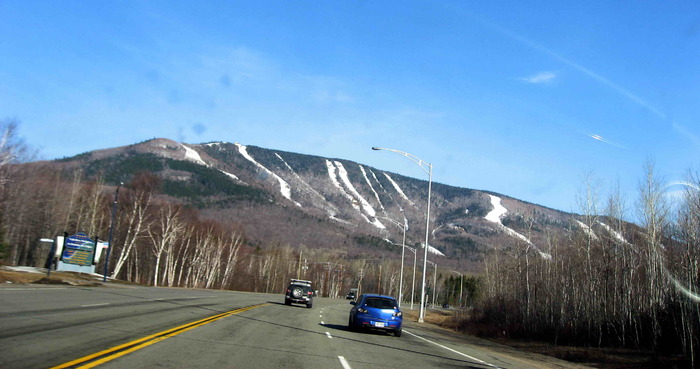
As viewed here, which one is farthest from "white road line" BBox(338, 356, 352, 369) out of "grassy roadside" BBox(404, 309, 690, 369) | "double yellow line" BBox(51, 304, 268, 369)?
"grassy roadside" BBox(404, 309, 690, 369)

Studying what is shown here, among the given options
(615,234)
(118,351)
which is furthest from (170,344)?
(615,234)

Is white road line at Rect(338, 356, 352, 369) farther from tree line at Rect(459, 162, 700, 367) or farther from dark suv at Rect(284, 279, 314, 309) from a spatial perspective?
dark suv at Rect(284, 279, 314, 309)

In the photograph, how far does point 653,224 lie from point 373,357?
22.3 m

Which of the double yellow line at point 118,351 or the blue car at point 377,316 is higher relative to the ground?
the blue car at point 377,316

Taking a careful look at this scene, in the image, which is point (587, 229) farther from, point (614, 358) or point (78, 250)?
point (78, 250)

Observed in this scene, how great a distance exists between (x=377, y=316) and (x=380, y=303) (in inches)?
34.9

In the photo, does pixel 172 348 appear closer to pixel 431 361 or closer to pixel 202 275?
pixel 431 361

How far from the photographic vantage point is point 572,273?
39.6 m

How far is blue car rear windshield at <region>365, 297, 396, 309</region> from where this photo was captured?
2333 centimetres

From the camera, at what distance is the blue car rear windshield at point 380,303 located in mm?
23334

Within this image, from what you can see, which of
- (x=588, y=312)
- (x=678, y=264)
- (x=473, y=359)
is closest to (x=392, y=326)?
(x=473, y=359)

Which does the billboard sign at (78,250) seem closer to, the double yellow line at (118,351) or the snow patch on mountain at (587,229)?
the double yellow line at (118,351)

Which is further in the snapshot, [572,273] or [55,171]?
[55,171]

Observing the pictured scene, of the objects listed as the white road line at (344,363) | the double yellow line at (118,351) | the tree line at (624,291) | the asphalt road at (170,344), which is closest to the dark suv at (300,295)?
the tree line at (624,291)
